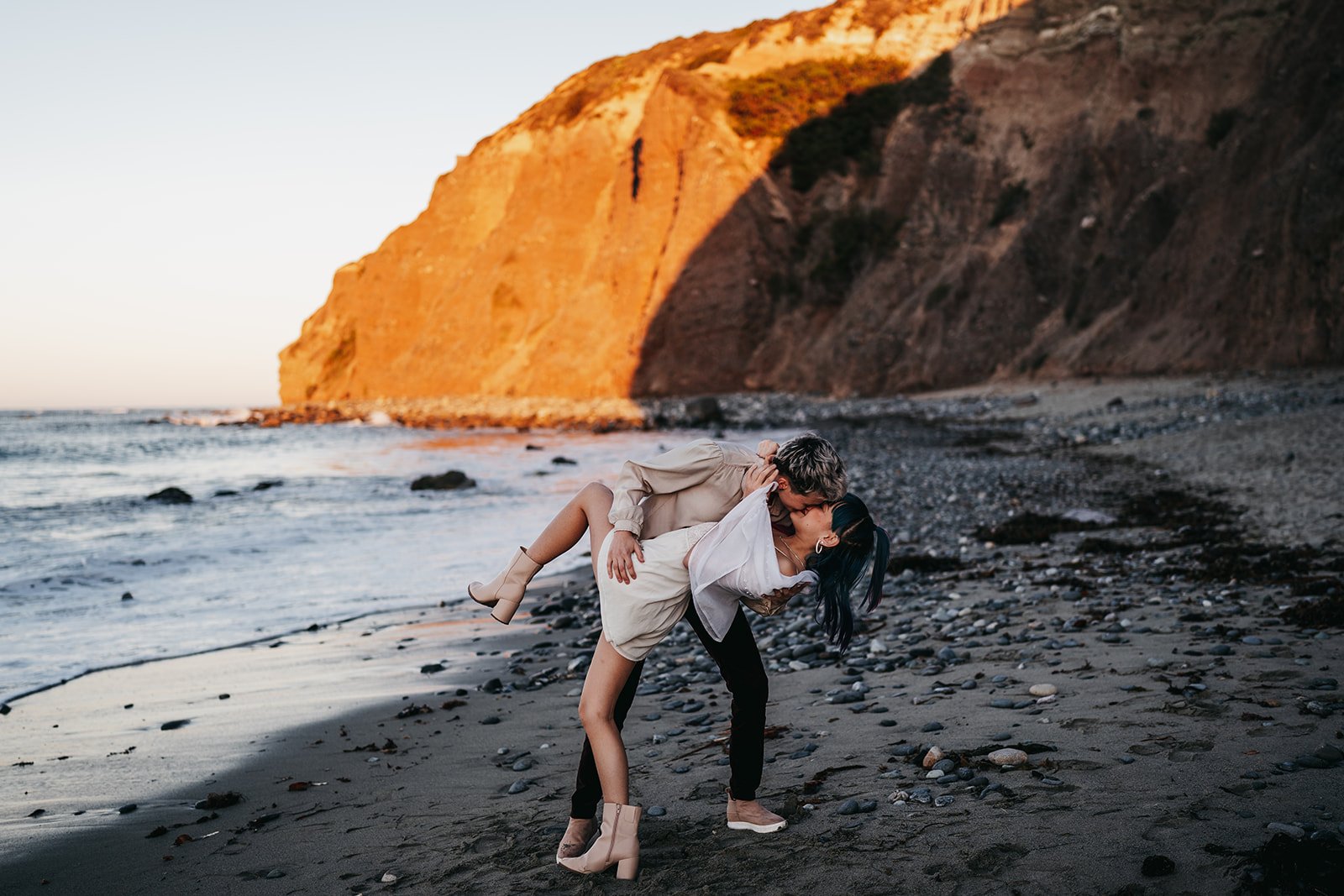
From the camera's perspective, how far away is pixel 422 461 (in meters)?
29.9

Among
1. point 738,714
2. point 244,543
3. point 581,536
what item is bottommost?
point 244,543

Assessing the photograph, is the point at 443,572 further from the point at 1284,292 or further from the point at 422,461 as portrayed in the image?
the point at 1284,292

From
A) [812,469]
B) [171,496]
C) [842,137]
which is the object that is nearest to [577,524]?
[812,469]

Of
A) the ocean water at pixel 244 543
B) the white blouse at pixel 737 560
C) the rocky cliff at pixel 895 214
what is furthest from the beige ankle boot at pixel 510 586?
the rocky cliff at pixel 895 214

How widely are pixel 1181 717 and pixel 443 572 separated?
9.24 m

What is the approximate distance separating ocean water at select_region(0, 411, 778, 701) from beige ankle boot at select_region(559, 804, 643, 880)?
19.1 ft

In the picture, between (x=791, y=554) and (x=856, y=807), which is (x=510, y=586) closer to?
(x=791, y=554)

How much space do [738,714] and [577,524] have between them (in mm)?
1009

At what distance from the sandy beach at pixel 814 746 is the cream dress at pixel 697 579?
914 millimetres

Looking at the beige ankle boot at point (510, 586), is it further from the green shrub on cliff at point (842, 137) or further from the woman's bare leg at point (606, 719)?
the green shrub on cliff at point (842, 137)

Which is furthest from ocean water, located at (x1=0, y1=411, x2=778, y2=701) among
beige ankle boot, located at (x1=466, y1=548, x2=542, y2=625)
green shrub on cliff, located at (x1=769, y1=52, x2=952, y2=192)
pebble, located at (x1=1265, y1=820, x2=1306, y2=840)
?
green shrub on cliff, located at (x1=769, y1=52, x2=952, y2=192)

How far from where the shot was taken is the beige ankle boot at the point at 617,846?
11.9 ft

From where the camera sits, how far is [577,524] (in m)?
3.92

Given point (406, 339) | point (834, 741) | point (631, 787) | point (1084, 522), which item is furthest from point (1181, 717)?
point (406, 339)
